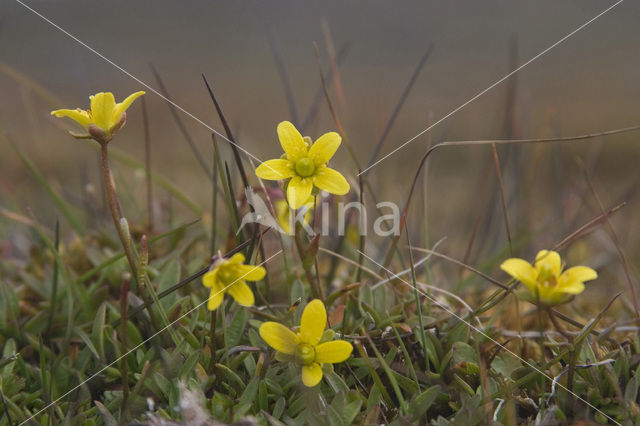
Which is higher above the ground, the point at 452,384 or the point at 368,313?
the point at 368,313

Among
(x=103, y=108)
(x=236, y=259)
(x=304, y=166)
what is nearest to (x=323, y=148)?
(x=304, y=166)

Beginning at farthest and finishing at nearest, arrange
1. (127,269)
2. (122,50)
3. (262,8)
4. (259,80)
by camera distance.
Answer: (262,8) → (122,50) → (259,80) → (127,269)

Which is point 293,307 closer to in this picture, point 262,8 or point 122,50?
point 122,50

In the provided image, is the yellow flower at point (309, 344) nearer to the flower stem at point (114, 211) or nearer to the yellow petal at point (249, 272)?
the yellow petal at point (249, 272)

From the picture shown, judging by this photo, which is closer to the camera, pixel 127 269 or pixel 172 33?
pixel 127 269

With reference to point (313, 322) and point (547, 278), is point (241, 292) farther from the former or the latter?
point (547, 278)

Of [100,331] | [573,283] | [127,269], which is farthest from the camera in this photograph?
[127,269]

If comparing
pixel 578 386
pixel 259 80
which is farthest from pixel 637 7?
pixel 578 386
